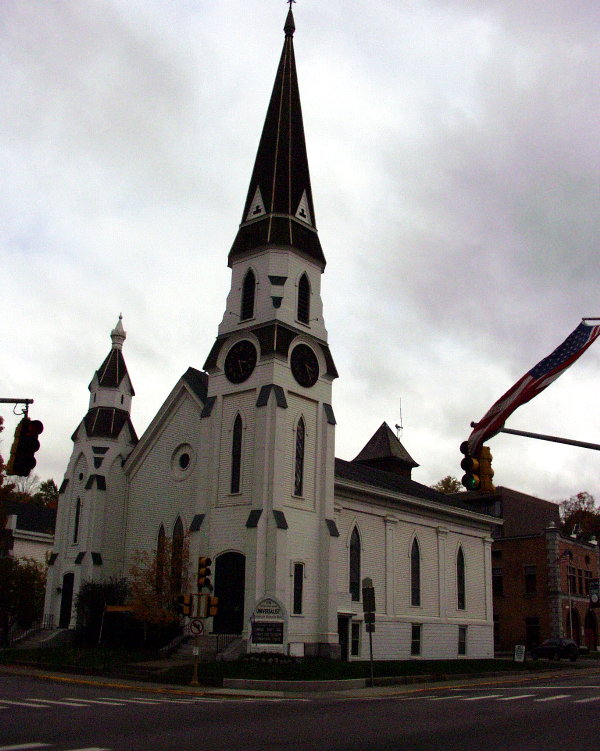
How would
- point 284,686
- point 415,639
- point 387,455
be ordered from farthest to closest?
point 387,455
point 415,639
point 284,686

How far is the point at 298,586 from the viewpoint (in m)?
36.6

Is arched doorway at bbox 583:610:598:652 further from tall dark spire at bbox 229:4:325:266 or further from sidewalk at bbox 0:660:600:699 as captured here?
tall dark spire at bbox 229:4:325:266

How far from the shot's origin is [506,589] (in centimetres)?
6706

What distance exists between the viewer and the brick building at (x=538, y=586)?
64125mm

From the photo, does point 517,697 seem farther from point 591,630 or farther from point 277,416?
point 591,630

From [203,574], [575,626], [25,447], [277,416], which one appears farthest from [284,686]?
[575,626]

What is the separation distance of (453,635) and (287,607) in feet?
59.8

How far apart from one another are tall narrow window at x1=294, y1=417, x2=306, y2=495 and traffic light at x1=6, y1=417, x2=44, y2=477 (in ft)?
71.8

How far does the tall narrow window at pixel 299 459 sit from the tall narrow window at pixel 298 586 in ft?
11.2

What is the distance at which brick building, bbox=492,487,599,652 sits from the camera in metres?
64.1

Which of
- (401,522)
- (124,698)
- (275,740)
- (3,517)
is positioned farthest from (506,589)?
(275,740)

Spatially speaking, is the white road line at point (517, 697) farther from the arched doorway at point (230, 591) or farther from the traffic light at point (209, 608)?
the arched doorway at point (230, 591)

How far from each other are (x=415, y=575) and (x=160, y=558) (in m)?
16.3

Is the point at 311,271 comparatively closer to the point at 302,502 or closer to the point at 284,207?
the point at 284,207
